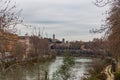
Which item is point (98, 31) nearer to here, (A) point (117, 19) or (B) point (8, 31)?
(A) point (117, 19)

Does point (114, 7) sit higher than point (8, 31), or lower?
higher

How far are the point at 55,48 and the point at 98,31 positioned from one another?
102230 mm

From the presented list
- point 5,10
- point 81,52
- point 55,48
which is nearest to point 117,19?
point 5,10

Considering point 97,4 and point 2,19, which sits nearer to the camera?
point 2,19

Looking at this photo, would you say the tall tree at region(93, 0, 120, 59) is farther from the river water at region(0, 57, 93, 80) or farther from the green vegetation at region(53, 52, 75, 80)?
the green vegetation at region(53, 52, 75, 80)

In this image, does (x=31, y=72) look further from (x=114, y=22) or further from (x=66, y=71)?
(x=114, y=22)

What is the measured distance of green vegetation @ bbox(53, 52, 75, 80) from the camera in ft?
72.2

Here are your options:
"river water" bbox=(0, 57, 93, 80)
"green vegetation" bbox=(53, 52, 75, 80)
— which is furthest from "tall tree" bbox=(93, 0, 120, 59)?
"green vegetation" bbox=(53, 52, 75, 80)

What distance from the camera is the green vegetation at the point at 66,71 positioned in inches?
866

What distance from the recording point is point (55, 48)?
116438 millimetres

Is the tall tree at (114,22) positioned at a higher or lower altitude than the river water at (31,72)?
higher

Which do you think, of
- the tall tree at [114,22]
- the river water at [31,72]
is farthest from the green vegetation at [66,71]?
the tall tree at [114,22]

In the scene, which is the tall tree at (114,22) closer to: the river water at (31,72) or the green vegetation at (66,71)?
the river water at (31,72)

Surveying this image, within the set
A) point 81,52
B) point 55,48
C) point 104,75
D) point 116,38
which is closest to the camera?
point 116,38
